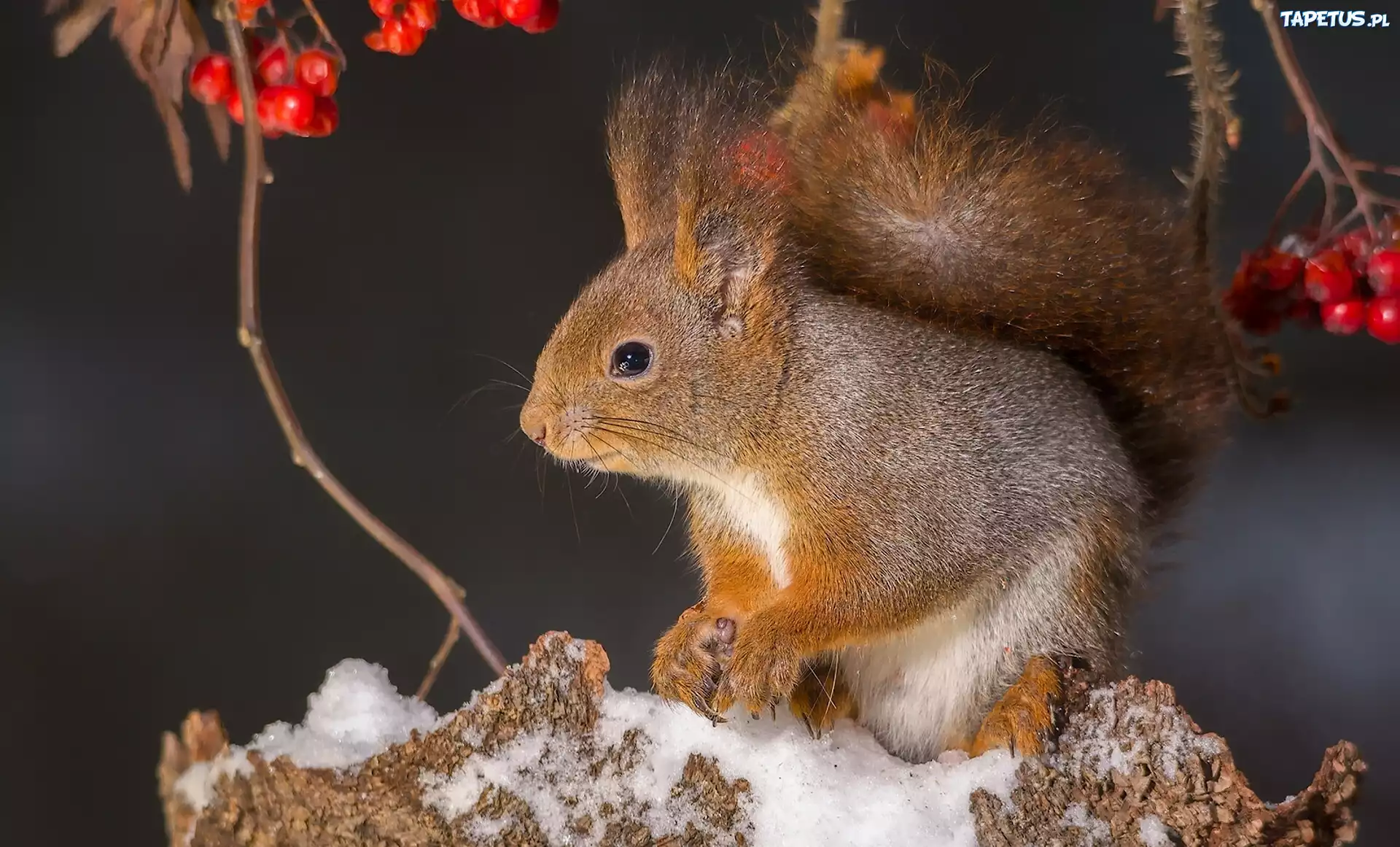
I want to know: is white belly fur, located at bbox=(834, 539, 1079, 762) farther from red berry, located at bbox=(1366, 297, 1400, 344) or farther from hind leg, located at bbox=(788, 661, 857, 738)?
red berry, located at bbox=(1366, 297, 1400, 344)

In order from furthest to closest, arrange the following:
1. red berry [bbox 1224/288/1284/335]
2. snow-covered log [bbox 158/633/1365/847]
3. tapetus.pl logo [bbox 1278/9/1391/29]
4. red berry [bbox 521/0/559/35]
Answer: tapetus.pl logo [bbox 1278/9/1391/29], red berry [bbox 1224/288/1284/335], red berry [bbox 521/0/559/35], snow-covered log [bbox 158/633/1365/847]

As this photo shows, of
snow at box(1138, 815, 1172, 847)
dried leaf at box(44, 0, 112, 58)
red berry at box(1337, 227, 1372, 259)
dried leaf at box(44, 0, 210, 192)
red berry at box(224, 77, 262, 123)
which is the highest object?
dried leaf at box(44, 0, 112, 58)

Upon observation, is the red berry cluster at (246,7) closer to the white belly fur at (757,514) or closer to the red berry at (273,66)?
the red berry at (273,66)

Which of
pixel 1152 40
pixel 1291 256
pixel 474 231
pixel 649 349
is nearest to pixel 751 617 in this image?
pixel 649 349

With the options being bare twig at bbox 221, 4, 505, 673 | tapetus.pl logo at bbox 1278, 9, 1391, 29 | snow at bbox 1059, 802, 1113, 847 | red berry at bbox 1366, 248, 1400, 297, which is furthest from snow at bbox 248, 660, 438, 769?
tapetus.pl logo at bbox 1278, 9, 1391, 29

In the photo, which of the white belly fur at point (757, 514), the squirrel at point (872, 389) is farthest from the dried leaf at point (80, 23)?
the white belly fur at point (757, 514)

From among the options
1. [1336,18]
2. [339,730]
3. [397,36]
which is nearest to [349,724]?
[339,730]
